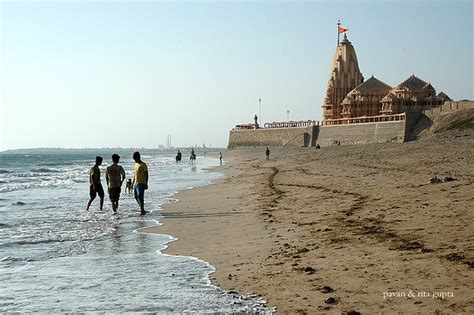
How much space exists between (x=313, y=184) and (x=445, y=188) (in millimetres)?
6744

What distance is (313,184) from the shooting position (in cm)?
1820

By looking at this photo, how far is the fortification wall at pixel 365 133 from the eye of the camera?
181ft

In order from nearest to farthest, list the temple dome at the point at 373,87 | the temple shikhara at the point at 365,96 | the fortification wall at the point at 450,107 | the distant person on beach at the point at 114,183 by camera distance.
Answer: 1. the distant person on beach at the point at 114,183
2. the fortification wall at the point at 450,107
3. the temple shikhara at the point at 365,96
4. the temple dome at the point at 373,87

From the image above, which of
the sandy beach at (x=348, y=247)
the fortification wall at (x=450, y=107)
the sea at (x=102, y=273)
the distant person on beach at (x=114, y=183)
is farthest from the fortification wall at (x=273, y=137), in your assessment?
the sea at (x=102, y=273)

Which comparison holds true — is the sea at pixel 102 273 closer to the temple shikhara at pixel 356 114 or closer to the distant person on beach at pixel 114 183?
the distant person on beach at pixel 114 183

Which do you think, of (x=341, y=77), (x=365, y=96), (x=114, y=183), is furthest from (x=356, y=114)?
(x=114, y=183)

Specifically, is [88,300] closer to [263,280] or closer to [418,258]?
[263,280]

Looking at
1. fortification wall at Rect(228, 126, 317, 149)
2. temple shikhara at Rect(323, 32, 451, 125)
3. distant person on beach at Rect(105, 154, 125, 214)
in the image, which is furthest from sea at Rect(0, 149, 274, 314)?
fortification wall at Rect(228, 126, 317, 149)

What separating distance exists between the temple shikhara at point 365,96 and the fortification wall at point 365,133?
1567 mm

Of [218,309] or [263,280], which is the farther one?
[263,280]

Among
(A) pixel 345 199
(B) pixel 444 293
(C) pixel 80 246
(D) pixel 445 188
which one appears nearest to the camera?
(B) pixel 444 293

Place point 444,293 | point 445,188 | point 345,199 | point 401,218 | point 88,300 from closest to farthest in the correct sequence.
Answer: point 444,293, point 88,300, point 401,218, point 445,188, point 345,199

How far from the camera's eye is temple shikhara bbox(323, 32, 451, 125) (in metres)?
63.4

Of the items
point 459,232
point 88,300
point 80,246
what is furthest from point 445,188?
point 88,300
